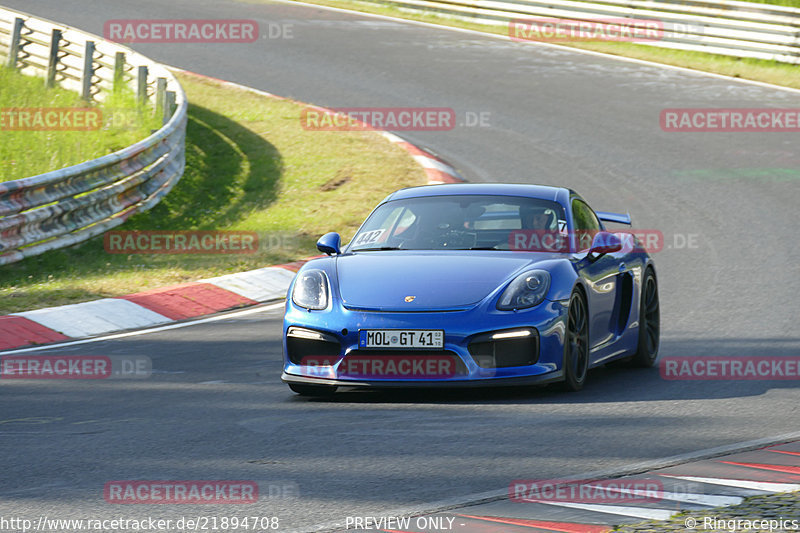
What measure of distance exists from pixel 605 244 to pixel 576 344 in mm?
818

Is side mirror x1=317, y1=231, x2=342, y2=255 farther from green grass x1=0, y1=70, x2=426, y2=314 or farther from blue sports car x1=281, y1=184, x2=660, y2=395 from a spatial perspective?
green grass x1=0, y1=70, x2=426, y2=314

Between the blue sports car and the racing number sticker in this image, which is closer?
the blue sports car

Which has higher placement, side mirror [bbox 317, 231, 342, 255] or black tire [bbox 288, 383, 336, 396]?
side mirror [bbox 317, 231, 342, 255]

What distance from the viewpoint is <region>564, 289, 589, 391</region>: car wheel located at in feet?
24.2

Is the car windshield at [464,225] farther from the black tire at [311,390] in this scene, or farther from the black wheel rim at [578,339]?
the black tire at [311,390]

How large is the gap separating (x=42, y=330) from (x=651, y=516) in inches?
247

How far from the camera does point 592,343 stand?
7.85m

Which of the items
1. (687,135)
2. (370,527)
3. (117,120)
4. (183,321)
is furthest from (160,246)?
(370,527)

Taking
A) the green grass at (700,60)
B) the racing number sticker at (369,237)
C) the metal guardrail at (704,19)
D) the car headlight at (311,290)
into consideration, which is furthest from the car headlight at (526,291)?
the metal guardrail at (704,19)

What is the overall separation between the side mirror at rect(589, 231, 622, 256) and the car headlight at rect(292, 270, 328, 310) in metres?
1.74

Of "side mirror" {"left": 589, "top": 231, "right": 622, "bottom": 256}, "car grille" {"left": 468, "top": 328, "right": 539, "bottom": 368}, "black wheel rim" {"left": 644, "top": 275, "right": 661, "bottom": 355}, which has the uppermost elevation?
"side mirror" {"left": 589, "top": 231, "right": 622, "bottom": 256}

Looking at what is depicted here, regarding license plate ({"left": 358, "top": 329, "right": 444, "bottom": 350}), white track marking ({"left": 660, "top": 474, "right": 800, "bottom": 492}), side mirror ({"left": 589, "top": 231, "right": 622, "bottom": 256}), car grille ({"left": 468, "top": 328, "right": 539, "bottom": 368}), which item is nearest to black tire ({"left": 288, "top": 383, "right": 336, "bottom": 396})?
license plate ({"left": 358, "top": 329, "right": 444, "bottom": 350})

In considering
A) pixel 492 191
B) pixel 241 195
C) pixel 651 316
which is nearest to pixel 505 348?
pixel 492 191

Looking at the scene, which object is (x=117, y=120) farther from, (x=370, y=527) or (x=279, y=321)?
(x=370, y=527)
